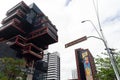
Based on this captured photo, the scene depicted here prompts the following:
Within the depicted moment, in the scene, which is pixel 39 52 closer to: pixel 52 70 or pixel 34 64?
pixel 34 64

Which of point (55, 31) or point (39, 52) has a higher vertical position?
point (55, 31)

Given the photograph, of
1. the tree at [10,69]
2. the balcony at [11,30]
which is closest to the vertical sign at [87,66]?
the balcony at [11,30]

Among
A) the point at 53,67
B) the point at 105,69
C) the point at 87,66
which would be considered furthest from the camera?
the point at 53,67

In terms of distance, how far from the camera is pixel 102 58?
24531 mm

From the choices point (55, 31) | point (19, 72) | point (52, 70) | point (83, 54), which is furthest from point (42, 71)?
point (52, 70)

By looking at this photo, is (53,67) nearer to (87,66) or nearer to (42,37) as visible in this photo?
(42,37)

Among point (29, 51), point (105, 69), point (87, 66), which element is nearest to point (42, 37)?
point (29, 51)

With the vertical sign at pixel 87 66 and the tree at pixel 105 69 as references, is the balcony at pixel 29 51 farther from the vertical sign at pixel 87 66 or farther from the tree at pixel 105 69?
the tree at pixel 105 69

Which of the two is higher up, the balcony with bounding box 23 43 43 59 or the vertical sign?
the balcony with bounding box 23 43 43 59

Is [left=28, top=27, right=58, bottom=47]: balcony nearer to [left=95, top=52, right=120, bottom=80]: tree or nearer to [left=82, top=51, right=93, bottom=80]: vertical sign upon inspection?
[left=82, top=51, right=93, bottom=80]: vertical sign

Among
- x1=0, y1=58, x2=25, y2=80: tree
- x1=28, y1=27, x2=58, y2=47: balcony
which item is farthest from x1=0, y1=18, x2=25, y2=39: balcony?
x1=0, y1=58, x2=25, y2=80: tree

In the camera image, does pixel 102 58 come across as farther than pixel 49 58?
No

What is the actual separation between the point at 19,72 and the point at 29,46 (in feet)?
154

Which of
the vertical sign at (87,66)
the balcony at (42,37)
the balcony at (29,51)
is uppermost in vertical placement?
the balcony at (42,37)
